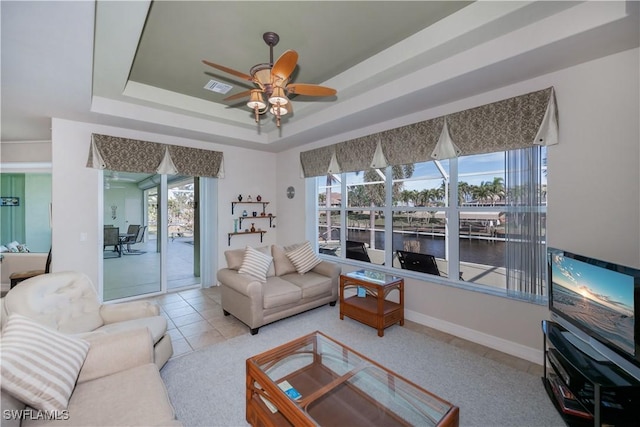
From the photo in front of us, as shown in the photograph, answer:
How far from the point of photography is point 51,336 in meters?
1.49

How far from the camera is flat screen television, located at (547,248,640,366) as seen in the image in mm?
1557

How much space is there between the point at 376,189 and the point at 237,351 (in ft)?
9.46

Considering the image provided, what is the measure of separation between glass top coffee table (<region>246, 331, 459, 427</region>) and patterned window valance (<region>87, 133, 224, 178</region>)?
375cm

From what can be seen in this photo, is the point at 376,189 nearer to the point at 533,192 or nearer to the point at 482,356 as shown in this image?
the point at 533,192

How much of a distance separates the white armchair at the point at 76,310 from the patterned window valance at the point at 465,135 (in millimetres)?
3261

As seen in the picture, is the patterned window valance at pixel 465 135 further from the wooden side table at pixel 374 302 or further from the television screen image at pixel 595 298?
the wooden side table at pixel 374 302

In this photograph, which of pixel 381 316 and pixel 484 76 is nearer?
pixel 484 76

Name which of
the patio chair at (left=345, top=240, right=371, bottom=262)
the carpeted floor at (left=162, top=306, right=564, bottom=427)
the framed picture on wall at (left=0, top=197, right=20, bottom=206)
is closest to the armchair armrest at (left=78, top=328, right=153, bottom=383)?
the carpeted floor at (left=162, top=306, right=564, bottom=427)

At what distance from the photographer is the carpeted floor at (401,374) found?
6.19ft

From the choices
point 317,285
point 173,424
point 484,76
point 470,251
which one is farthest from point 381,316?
point 484,76

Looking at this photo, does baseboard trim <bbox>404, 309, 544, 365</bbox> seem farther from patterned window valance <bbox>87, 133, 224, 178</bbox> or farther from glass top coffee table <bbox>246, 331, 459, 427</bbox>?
patterned window valance <bbox>87, 133, 224, 178</bbox>

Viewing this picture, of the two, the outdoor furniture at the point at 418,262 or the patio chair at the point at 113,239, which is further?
the patio chair at the point at 113,239

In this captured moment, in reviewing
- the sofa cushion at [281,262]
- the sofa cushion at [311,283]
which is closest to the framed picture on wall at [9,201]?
the sofa cushion at [281,262]

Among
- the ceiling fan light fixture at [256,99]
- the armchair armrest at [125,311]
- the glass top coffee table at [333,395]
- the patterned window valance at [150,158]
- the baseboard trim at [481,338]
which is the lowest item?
the baseboard trim at [481,338]
